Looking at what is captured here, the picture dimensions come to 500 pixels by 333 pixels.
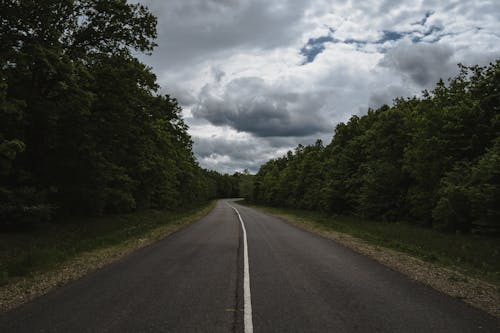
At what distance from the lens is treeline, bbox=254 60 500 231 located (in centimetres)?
1666

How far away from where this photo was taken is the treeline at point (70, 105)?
45.7ft

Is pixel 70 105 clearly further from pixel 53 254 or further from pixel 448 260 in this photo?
pixel 448 260

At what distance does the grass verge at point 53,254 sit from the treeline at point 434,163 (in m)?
15.3

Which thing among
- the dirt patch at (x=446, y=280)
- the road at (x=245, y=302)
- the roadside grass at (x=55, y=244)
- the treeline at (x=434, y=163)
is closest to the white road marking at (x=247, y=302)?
the road at (x=245, y=302)

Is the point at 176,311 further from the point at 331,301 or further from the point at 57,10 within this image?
the point at 57,10

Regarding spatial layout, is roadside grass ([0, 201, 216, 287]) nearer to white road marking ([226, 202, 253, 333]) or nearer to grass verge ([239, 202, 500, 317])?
white road marking ([226, 202, 253, 333])

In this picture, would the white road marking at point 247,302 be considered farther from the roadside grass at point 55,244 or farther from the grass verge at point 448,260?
the roadside grass at point 55,244

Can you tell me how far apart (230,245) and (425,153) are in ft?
54.0

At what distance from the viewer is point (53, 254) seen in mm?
11188

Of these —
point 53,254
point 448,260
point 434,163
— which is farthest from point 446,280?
point 434,163

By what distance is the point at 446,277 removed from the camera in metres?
8.63

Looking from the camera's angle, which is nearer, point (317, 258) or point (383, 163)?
point (317, 258)

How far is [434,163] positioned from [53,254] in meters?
21.9

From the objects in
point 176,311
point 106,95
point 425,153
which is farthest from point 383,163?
point 176,311
